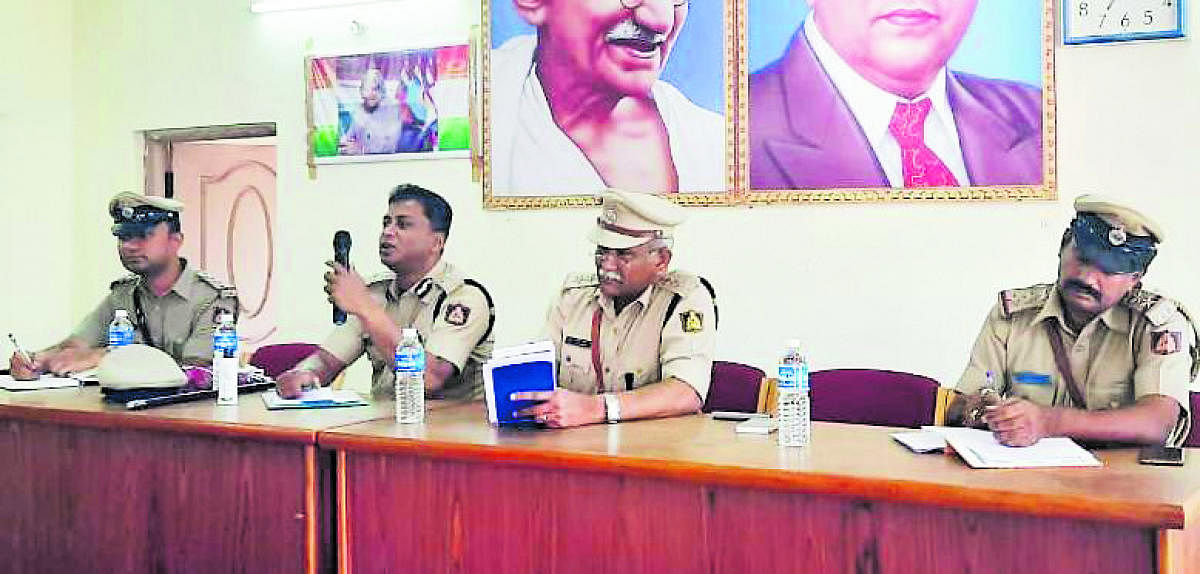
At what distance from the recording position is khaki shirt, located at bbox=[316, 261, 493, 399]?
12.2 ft

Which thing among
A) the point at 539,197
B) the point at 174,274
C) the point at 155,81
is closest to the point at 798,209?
the point at 539,197

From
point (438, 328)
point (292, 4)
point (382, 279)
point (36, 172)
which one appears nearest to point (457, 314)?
point (438, 328)

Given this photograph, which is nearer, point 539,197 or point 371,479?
point 371,479

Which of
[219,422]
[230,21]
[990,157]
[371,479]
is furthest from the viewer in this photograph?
[230,21]

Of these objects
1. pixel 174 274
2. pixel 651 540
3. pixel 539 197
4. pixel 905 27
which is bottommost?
pixel 651 540

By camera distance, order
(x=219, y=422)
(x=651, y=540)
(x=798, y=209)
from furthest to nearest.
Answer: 1. (x=798, y=209)
2. (x=219, y=422)
3. (x=651, y=540)

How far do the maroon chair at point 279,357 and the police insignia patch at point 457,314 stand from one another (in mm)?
834

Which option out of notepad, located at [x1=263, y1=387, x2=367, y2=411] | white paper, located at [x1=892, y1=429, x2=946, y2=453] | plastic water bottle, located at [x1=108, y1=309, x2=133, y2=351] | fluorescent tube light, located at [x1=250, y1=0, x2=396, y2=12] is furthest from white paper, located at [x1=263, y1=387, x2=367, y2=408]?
fluorescent tube light, located at [x1=250, y1=0, x2=396, y2=12]

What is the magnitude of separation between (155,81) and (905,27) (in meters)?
3.65

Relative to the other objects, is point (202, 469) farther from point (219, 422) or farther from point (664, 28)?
point (664, 28)

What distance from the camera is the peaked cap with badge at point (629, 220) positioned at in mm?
3430

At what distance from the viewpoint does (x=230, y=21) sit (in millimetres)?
5863

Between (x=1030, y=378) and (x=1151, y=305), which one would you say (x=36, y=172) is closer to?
(x=1030, y=378)

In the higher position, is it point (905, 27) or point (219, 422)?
point (905, 27)
